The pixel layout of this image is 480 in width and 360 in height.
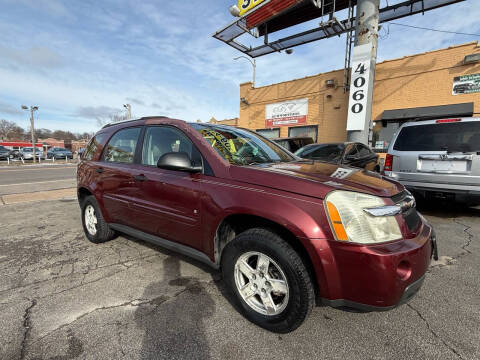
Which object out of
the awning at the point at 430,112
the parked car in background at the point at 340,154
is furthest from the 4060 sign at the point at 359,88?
the parked car in background at the point at 340,154

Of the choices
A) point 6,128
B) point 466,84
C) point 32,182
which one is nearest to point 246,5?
point 466,84

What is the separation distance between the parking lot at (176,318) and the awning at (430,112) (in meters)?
8.59

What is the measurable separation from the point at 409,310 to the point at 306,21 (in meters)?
12.9

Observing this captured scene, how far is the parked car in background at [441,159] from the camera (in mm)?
4133

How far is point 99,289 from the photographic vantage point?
2473 mm

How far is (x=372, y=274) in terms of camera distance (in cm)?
152

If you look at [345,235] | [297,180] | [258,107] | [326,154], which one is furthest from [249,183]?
[258,107]

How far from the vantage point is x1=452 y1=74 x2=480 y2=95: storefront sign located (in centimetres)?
931

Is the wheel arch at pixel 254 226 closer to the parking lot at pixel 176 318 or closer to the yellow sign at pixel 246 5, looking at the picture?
the parking lot at pixel 176 318

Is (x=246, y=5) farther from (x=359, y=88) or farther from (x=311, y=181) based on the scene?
(x=311, y=181)

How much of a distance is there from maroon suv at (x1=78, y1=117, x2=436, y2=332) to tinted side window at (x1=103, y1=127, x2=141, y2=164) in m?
0.16

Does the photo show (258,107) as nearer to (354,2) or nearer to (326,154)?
(354,2)

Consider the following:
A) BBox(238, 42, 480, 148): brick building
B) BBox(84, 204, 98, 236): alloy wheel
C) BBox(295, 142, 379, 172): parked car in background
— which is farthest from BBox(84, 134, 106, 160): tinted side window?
BBox(238, 42, 480, 148): brick building

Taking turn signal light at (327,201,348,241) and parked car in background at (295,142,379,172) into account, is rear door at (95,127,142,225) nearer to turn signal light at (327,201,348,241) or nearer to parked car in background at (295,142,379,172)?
turn signal light at (327,201,348,241)
